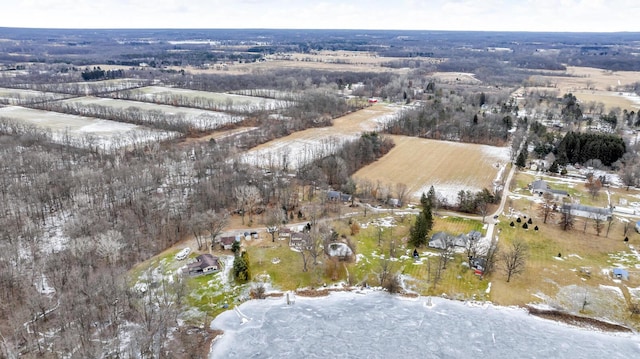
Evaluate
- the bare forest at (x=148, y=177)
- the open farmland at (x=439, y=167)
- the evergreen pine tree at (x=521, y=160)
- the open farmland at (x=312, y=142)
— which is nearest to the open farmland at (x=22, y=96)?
the bare forest at (x=148, y=177)

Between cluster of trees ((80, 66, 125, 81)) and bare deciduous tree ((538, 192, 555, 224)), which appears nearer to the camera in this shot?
bare deciduous tree ((538, 192, 555, 224))

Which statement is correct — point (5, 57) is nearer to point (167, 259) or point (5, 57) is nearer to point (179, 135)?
point (179, 135)

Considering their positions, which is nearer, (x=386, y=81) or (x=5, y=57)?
(x=386, y=81)

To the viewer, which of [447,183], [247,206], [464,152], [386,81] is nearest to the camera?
[247,206]

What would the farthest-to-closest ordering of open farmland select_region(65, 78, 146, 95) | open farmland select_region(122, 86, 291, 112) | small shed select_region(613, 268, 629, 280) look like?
open farmland select_region(65, 78, 146, 95)
open farmland select_region(122, 86, 291, 112)
small shed select_region(613, 268, 629, 280)

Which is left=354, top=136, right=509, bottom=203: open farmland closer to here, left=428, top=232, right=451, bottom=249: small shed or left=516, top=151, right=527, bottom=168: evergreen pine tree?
left=516, top=151, right=527, bottom=168: evergreen pine tree

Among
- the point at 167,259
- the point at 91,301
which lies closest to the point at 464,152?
the point at 167,259

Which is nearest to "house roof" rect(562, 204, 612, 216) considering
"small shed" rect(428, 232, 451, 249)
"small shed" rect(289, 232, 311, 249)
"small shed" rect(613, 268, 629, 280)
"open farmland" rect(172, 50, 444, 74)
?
"small shed" rect(613, 268, 629, 280)
